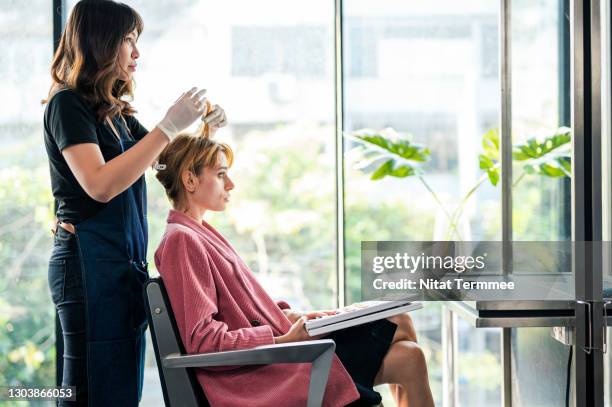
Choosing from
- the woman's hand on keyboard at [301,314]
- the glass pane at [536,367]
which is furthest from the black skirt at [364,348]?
the glass pane at [536,367]

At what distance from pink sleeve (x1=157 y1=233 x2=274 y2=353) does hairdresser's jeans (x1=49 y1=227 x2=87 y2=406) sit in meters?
0.21

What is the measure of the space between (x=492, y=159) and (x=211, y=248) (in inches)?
51.1

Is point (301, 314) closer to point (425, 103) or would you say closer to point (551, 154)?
point (551, 154)

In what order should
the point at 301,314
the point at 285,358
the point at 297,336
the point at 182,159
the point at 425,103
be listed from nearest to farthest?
the point at 285,358 < the point at 297,336 < the point at 182,159 < the point at 301,314 < the point at 425,103

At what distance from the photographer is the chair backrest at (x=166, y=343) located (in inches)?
57.0

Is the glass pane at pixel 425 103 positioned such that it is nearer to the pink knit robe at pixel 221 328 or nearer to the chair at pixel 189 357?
the pink knit robe at pixel 221 328

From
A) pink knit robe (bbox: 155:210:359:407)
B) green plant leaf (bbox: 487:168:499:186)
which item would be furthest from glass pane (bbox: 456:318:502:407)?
pink knit robe (bbox: 155:210:359:407)

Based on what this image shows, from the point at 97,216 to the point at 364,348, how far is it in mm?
688

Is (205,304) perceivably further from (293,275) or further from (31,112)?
(293,275)

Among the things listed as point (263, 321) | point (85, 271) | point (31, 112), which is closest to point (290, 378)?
point (263, 321)

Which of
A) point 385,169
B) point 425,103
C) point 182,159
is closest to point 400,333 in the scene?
point 182,159

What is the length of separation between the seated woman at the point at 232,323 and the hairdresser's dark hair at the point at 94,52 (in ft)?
0.68

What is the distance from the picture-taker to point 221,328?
1.46m

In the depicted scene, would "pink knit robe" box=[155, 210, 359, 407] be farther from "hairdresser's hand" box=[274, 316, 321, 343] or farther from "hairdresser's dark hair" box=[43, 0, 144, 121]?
"hairdresser's dark hair" box=[43, 0, 144, 121]
